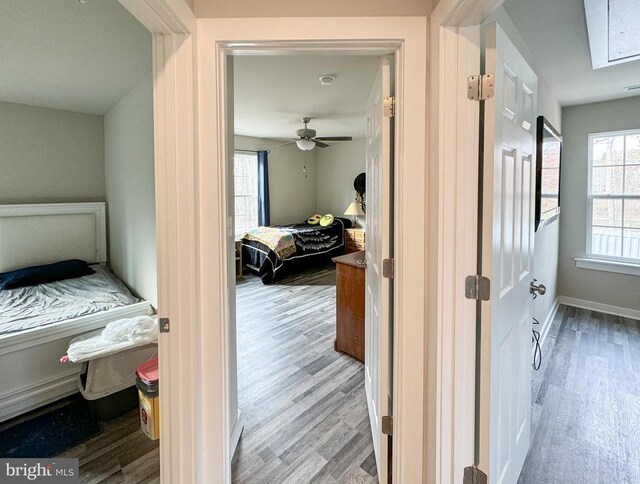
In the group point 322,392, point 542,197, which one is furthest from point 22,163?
point 542,197

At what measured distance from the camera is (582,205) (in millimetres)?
3643

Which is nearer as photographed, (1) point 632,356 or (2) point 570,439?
(2) point 570,439

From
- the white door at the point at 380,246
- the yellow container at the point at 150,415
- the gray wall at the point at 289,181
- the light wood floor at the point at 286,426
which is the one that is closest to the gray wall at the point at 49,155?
the light wood floor at the point at 286,426

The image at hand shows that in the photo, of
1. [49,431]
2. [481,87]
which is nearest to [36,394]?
[49,431]

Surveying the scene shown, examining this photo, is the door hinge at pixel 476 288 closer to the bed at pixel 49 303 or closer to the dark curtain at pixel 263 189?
the bed at pixel 49 303

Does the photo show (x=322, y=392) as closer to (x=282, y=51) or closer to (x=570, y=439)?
(x=570, y=439)

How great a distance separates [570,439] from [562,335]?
1.62m

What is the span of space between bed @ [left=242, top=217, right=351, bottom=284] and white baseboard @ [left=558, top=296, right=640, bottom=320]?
364 centimetres

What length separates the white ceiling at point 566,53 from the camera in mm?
1644

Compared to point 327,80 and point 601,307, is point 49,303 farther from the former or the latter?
point 601,307

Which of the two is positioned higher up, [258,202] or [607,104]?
[607,104]

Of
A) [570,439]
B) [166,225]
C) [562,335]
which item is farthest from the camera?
[562,335]

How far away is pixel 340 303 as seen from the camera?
8.89 feet

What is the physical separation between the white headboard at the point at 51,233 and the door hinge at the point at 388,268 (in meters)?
3.54
